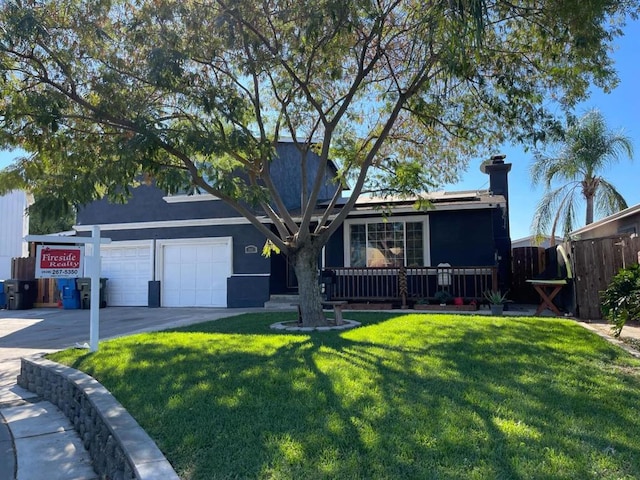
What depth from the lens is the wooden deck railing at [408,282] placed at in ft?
43.2

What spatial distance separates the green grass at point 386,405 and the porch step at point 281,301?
273 inches

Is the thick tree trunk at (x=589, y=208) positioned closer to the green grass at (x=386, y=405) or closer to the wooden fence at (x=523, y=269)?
the wooden fence at (x=523, y=269)

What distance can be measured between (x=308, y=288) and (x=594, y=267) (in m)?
5.92

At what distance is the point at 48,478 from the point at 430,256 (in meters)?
11.3

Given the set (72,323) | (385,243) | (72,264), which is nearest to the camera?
(72,264)

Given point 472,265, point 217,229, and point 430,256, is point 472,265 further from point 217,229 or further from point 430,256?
point 217,229

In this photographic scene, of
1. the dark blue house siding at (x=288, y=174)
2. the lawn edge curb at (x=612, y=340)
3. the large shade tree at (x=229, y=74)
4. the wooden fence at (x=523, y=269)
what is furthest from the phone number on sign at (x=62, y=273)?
the wooden fence at (x=523, y=269)

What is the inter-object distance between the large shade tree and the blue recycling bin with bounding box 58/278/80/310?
8308 millimetres

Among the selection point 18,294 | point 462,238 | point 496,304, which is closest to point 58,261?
point 496,304

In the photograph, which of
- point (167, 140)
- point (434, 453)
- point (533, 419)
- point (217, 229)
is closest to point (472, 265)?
point (217, 229)

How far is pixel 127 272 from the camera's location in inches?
682

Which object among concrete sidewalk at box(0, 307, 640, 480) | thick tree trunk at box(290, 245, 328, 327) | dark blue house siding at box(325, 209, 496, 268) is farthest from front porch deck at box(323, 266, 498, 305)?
thick tree trunk at box(290, 245, 328, 327)

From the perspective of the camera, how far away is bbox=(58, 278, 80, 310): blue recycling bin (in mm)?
16703

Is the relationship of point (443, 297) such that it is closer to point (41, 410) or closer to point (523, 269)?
point (523, 269)
